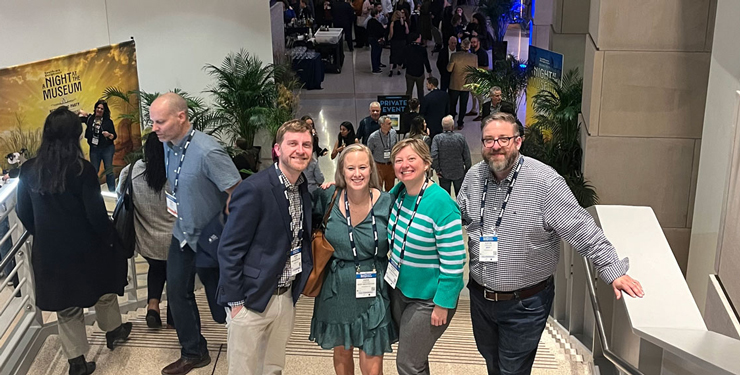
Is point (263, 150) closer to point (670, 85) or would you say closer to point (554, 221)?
point (670, 85)

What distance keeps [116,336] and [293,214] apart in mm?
1898

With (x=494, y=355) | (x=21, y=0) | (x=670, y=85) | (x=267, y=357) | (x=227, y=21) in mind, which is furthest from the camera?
(x=227, y=21)

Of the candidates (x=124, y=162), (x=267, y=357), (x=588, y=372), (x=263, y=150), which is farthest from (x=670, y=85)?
(x=124, y=162)

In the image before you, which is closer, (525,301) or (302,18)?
(525,301)

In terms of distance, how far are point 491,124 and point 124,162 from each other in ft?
27.3

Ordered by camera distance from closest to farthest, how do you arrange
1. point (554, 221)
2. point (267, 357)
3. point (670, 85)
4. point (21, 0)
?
point (554, 221) < point (267, 357) < point (670, 85) < point (21, 0)

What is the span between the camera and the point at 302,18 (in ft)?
61.4

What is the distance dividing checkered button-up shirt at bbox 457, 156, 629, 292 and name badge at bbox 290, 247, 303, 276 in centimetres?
87

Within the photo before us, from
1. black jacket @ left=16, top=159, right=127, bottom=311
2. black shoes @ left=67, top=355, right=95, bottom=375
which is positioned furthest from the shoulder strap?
black shoes @ left=67, top=355, right=95, bottom=375

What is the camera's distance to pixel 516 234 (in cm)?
336

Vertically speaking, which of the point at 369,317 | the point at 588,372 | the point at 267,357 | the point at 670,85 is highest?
the point at 670,85

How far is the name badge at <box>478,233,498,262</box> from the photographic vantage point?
11.2 ft

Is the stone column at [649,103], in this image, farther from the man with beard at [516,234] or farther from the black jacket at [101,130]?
the black jacket at [101,130]

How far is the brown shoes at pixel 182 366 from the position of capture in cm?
450
